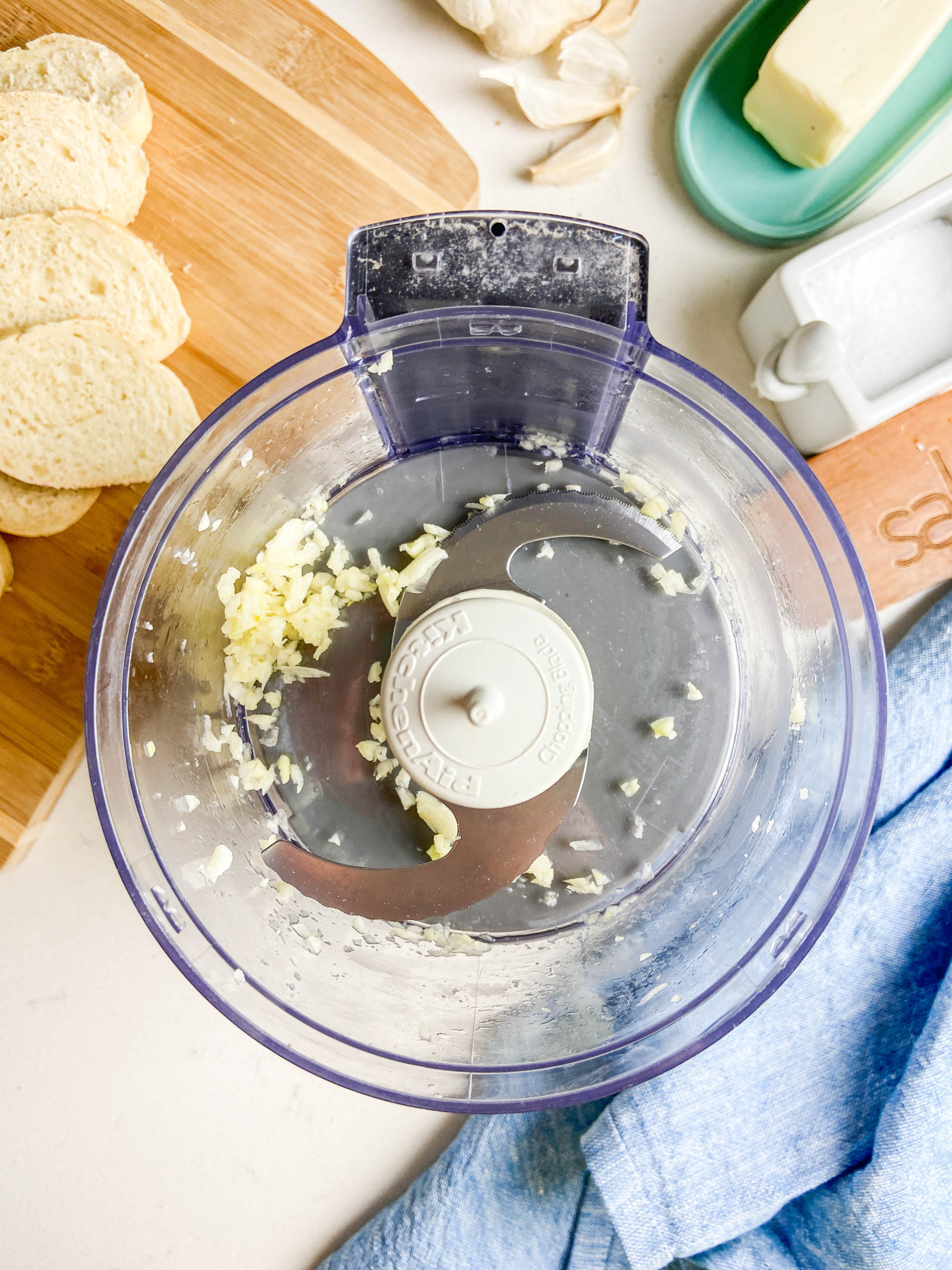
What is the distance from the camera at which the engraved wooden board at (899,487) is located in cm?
83

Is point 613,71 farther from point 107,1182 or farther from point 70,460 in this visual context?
point 107,1182

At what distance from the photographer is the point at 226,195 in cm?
80

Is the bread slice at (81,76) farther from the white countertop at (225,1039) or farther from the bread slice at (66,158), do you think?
the white countertop at (225,1039)

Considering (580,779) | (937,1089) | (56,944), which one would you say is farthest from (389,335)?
(937,1089)

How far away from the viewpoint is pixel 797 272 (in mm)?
780

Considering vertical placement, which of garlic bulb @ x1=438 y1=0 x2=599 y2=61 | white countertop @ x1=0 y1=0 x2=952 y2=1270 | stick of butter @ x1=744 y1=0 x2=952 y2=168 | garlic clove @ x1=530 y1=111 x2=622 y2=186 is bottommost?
white countertop @ x1=0 y1=0 x2=952 y2=1270

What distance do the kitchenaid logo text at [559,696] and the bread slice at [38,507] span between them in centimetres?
43

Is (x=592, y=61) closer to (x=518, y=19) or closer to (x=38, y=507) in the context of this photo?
(x=518, y=19)

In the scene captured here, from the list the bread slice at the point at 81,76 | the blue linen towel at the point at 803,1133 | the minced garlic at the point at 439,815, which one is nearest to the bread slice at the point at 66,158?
the bread slice at the point at 81,76

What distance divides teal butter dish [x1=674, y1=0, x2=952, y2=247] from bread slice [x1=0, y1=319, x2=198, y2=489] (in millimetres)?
531

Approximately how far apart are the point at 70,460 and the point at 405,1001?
0.54m

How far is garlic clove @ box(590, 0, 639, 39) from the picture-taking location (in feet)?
2.71

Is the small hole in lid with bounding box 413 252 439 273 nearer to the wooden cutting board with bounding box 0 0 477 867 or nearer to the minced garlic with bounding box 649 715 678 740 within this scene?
the wooden cutting board with bounding box 0 0 477 867

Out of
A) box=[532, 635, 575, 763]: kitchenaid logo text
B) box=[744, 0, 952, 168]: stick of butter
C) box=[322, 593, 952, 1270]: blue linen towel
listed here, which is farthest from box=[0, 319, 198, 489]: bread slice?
box=[322, 593, 952, 1270]: blue linen towel
